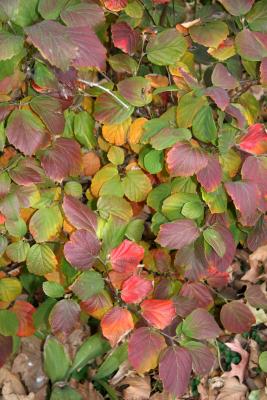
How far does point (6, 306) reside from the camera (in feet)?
5.77

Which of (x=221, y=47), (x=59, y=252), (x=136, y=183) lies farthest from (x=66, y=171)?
(x=221, y=47)

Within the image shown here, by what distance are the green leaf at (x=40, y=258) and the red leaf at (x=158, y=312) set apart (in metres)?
0.29

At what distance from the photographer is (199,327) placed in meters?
1.47

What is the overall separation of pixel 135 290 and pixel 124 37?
623 millimetres

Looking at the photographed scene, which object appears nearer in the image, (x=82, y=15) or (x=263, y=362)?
(x=82, y=15)

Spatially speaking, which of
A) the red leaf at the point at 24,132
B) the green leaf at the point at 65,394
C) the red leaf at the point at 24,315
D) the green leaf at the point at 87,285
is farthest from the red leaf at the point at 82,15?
the green leaf at the point at 65,394

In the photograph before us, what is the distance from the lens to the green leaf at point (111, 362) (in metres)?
1.87

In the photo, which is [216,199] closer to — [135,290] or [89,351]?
[135,290]

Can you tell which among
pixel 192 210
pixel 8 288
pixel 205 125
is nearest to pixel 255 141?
pixel 205 125

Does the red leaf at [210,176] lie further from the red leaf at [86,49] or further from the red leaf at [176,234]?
the red leaf at [86,49]

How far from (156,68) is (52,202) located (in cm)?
54

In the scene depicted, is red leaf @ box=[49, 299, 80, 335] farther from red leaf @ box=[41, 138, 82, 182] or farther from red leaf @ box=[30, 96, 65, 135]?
red leaf @ box=[30, 96, 65, 135]

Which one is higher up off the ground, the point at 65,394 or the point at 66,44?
the point at 66,44

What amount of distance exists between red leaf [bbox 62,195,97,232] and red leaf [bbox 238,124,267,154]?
0.40 meters
